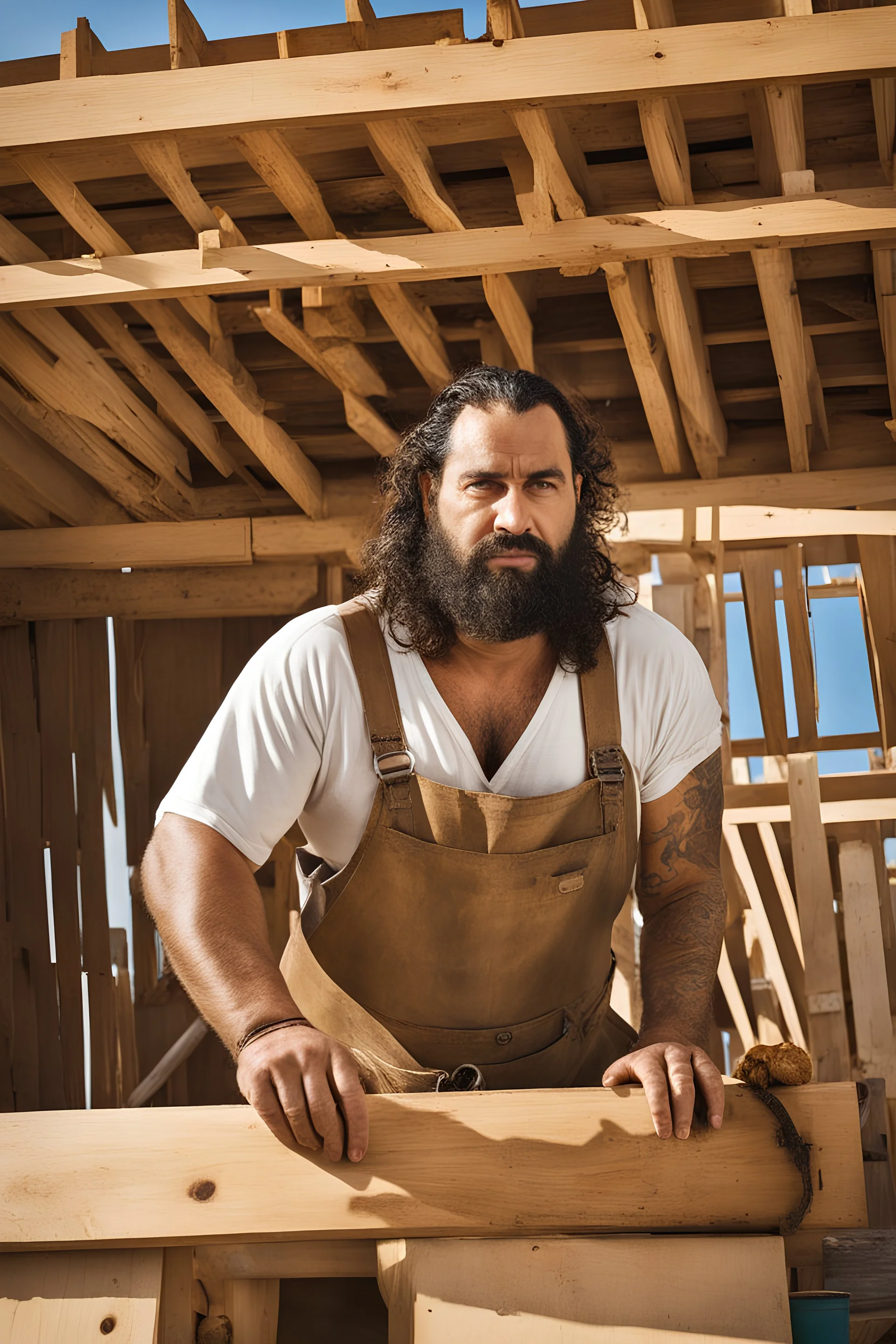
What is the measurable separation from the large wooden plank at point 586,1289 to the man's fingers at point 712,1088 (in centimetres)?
16

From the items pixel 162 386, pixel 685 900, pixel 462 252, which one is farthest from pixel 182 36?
pixel 685 900

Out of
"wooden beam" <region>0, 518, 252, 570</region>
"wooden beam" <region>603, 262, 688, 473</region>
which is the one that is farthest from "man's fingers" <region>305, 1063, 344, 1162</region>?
"wooden beam" <region>0, 518, 252, 570</region>

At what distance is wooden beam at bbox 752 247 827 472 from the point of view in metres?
4.00

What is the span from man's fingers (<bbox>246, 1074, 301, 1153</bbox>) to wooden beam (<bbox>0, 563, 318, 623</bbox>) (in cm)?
398

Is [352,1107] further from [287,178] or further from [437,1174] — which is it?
[287,178]

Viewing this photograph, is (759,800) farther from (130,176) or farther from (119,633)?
(130,176)

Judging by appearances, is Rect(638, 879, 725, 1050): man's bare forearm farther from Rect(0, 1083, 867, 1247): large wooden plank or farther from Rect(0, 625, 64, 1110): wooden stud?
Rect(0, 625, 64, 1110): wooden stud

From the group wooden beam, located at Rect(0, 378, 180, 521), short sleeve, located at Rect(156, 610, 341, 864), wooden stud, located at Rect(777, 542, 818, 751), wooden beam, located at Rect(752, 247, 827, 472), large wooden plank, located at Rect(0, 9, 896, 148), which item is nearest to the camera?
short sleeve, located at Rect(156, 610, 341, 864)

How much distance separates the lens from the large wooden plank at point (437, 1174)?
1.64 metres

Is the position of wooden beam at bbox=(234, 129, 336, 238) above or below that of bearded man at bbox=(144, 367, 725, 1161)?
above

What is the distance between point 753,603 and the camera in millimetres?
5406

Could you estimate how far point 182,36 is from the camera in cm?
332

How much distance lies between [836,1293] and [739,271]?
3.59 m

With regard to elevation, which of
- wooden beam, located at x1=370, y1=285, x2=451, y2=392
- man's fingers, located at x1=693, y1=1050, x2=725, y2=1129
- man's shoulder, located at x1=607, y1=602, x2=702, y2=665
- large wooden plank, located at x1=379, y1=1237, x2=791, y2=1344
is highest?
wooden beam, located at x1=370, y1=285, x2=451, y2=392
